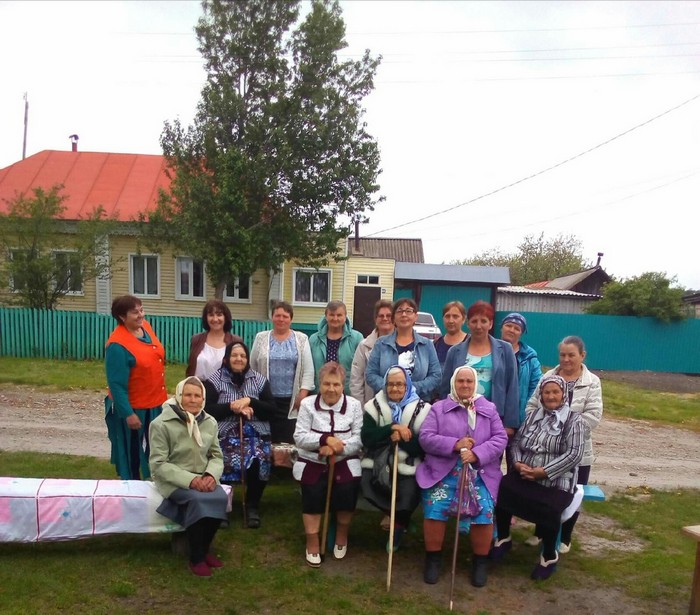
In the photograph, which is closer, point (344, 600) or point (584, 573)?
point (344, 600)

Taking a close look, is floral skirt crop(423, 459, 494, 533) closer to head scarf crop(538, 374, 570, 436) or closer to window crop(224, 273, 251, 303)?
head scarf crop(538, 374, 570, 436)

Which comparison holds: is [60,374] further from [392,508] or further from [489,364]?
[489,364]

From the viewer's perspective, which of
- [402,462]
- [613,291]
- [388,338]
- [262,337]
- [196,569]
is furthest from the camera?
[613,291]

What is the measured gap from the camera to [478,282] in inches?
763

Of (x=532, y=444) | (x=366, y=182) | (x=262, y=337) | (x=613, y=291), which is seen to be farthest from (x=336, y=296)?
(x=532, y=444)

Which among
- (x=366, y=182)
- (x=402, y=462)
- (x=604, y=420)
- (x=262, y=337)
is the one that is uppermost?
(x=366, y=182)

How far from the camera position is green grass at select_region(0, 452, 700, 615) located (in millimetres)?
3062

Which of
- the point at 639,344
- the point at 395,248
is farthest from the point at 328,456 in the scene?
the point at 395,248

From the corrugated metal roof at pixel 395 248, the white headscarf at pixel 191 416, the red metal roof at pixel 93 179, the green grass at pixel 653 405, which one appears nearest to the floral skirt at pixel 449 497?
the white headscarf at pixel 191 416

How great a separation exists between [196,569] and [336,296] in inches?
597

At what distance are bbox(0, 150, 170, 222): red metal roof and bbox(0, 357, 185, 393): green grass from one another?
18.8 feet

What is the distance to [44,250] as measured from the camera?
1298 cm

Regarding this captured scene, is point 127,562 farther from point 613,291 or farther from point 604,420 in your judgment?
point 613,291

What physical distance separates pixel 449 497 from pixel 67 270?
12.9 metres
